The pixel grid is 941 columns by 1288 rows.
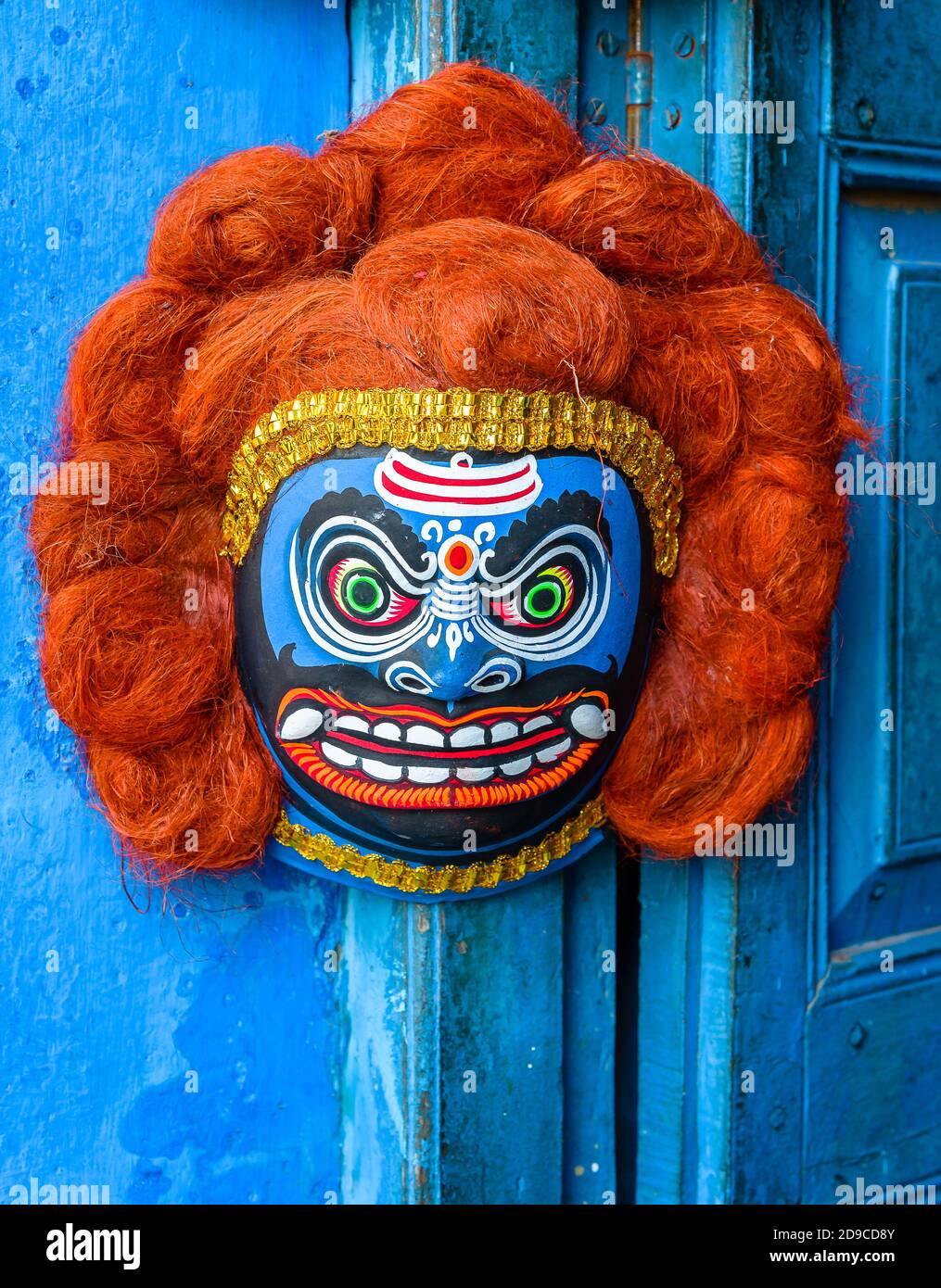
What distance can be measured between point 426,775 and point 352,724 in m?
0.09

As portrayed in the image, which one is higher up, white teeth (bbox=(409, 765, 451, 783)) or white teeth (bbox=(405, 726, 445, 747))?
white teeth (bbox=(405, 726, 445, 747))

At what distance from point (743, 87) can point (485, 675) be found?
30.1 inches

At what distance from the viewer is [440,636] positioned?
117 cm

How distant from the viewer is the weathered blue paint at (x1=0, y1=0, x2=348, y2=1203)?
1247 mm

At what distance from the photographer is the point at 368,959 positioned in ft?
4.64

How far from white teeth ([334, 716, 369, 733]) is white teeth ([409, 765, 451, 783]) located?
0.20ft

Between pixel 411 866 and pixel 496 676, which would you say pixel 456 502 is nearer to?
pixel 496 676

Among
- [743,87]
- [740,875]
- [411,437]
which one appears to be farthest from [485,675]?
[743,87]

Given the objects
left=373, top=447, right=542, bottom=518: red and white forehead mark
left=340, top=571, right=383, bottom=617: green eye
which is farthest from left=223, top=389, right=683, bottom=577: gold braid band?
left=340, top=571, right=383, bottom=617: green eye

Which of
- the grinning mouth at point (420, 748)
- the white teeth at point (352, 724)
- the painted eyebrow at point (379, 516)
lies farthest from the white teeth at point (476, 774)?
the painted eyebrow at point (379, 516)

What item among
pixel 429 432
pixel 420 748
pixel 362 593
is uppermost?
pixel 429 432

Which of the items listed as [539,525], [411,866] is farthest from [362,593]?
[411,866]

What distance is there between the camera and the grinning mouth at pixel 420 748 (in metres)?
1.21

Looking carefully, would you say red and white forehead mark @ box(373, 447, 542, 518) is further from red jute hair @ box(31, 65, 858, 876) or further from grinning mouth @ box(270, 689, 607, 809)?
grinning mouth @ box(270, 689, 607, 809)
